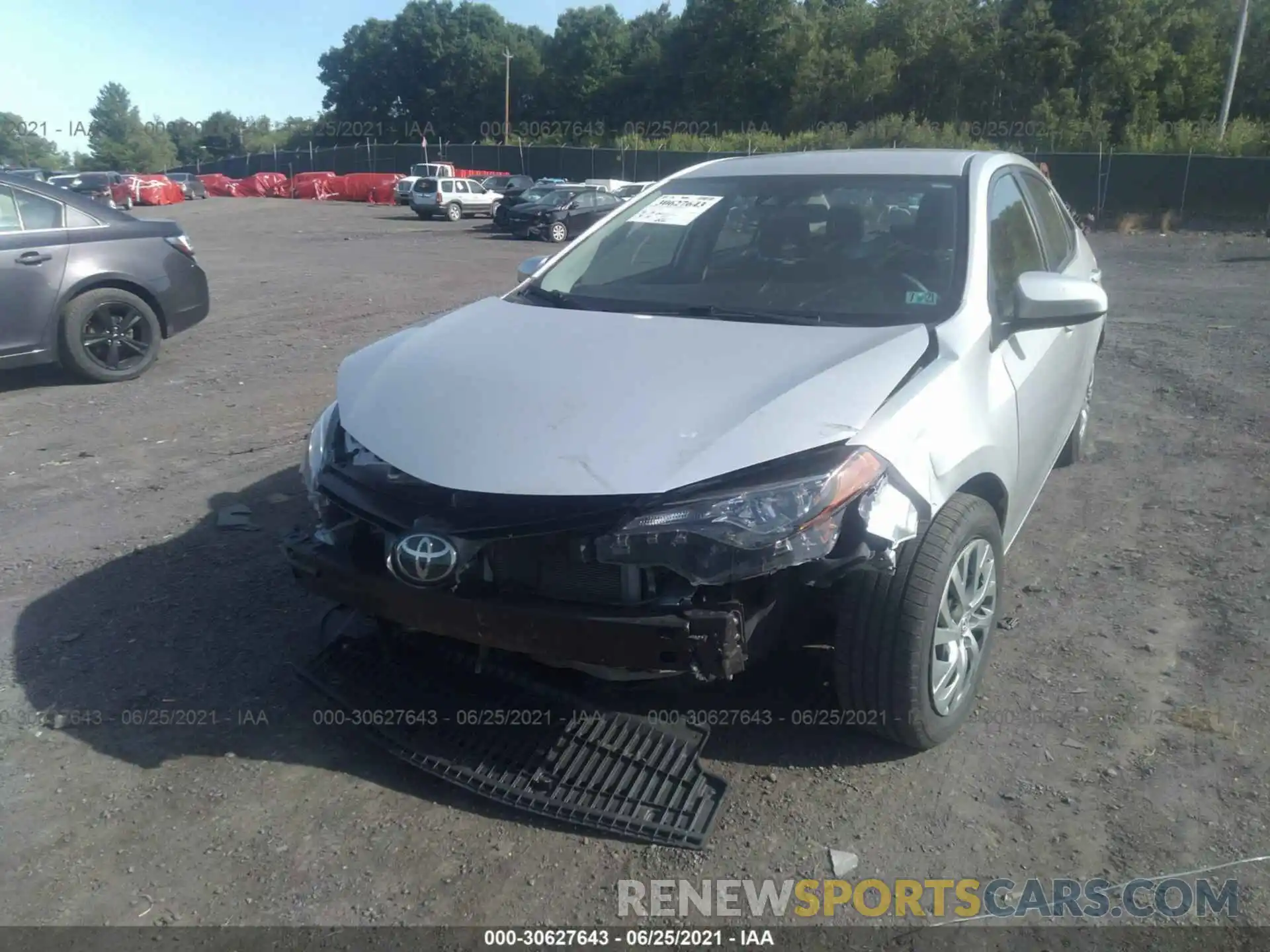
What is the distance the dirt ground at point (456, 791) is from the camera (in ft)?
8.71

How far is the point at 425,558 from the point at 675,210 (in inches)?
90.4

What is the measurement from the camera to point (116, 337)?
7980mm

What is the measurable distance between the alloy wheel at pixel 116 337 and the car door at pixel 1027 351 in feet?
22.1

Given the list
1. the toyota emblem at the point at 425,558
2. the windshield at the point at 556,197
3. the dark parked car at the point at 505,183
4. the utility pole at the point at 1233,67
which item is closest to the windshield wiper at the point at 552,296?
the toyota emblem at the point at 425,558

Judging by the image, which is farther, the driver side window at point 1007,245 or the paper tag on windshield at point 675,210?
the paper tag on windshield at point 675,210

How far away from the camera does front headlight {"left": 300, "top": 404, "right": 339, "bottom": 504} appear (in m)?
3.17

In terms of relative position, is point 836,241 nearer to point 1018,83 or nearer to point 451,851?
point 451,851

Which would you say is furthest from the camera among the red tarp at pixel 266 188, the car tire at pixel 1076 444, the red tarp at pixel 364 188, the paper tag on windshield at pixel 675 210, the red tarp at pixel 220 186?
the red tarp at pixel 220 186

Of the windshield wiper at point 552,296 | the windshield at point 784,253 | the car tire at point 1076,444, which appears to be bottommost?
the car tire at point 1076,444

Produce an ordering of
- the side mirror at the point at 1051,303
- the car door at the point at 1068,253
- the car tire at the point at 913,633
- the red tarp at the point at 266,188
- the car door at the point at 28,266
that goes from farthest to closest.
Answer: the red tarp at the point at 266,188
the car door at the point at 28,266
the car door at the point at 1068,253
the side mirror at the point at 1051,303
the car tire at the point at 913,633

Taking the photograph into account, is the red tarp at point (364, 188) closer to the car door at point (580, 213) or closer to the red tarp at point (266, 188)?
the red tarp at point (266, 188)

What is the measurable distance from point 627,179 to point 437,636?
138 ft

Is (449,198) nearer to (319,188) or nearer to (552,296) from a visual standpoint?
(319,188)

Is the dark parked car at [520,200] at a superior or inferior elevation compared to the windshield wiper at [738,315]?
inferior
